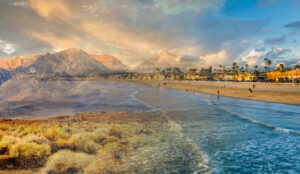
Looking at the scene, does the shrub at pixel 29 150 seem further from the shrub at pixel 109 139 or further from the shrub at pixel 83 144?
the shrub at pixel 109 139

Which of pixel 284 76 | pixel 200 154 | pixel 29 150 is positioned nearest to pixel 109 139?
pixel 29 150

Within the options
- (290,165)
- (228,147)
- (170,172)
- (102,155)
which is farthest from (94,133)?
(290,165)

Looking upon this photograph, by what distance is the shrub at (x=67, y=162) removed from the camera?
8.45 m

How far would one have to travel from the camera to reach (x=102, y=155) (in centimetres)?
1036

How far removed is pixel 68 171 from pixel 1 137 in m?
7.27

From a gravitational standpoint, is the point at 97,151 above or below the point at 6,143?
below

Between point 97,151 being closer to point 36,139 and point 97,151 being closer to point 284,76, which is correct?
point 36,139

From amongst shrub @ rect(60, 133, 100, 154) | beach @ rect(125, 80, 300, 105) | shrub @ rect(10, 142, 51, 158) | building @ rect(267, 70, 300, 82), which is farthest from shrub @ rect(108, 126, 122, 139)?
building @ rect(267, 70, 300, 82)

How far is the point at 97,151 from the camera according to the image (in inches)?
428

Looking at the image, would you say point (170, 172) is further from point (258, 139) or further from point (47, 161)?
point (258, 139)

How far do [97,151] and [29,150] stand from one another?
3936 mm

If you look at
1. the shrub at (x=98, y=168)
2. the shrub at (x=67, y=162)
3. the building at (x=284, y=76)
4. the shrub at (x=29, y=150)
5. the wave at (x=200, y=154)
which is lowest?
the wave at (x=200, y=154)

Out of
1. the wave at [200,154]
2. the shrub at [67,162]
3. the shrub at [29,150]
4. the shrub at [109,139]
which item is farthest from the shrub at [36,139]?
the wave at [200,154]

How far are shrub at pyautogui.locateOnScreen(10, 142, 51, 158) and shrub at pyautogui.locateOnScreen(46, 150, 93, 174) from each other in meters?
0.94
